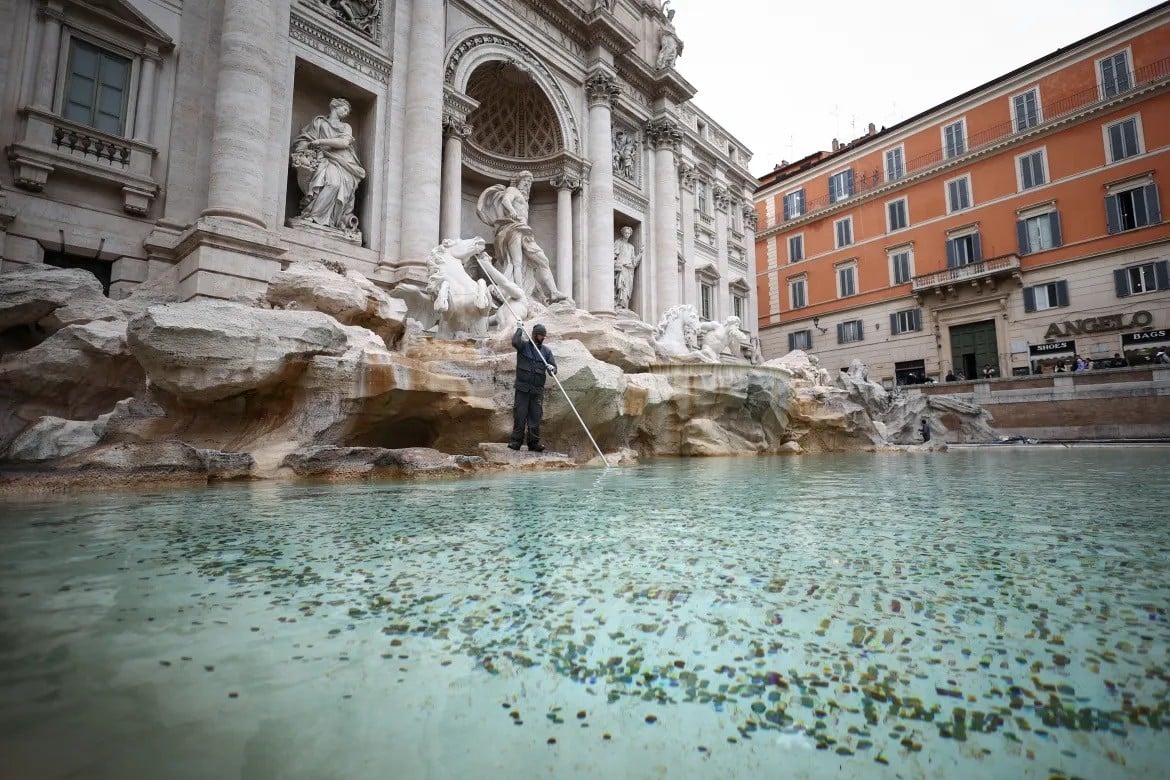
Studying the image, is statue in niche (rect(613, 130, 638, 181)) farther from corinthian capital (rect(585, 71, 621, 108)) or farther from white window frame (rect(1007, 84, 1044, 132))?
white window frame (rect(1007, 84, 1044, 132))

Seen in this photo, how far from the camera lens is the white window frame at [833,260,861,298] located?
24609mm

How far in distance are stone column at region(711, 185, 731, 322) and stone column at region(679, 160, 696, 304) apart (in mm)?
2184

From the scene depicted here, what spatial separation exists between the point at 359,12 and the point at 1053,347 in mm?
22134

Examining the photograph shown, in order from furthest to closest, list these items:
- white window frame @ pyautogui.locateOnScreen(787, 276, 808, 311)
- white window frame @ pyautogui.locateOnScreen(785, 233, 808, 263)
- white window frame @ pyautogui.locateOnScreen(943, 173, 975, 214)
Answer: white window frame @ pyautogui.locateOnScreen(785, 233, 808, 263)
white window frame @ pyautogui.locateOnScreen(787, 276, 808, 311)
white window frame @ pyautogui.locateOnScreen(943, 173, 975, 214)

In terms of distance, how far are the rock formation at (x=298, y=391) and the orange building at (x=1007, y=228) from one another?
1691 cm

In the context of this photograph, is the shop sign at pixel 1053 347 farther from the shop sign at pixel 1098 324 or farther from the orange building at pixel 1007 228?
the shop sign at pixel 1098 324

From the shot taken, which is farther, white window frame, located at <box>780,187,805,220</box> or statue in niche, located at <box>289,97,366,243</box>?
white window frame, located at <box>780,187,805,220</box>

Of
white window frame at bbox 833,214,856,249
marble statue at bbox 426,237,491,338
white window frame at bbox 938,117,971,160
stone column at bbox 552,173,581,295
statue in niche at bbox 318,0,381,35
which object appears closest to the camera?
marble statue at bbox 426,237,491,338

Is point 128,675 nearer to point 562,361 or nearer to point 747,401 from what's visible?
point 562,361

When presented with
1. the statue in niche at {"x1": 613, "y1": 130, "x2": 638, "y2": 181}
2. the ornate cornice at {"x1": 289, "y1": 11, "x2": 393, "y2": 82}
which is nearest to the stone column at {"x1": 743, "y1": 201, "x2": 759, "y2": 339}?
the statue in niche at {"x1": 613, "y1": 130, "x2": 638, "y2": 181}

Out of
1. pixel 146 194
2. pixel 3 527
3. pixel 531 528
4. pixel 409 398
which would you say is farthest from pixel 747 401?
pixel 146 194

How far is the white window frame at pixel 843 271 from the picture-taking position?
2461cm

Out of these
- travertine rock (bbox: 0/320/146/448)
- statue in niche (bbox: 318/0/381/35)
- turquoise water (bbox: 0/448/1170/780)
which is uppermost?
statue in niche (bbox: 318/0/381/35)

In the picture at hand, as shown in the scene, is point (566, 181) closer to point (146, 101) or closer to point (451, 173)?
point (451, 173)
